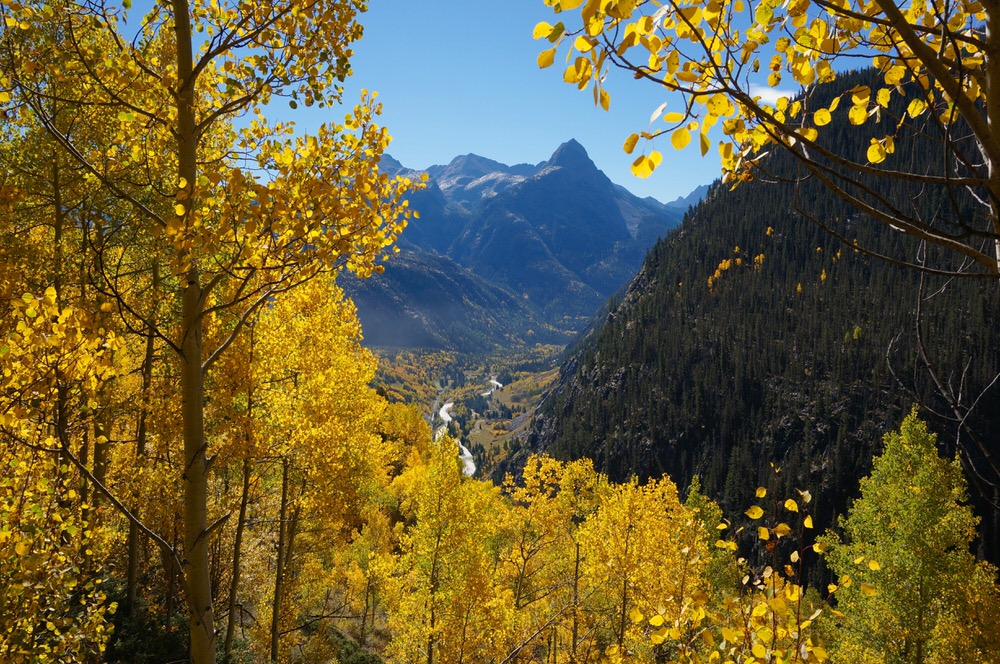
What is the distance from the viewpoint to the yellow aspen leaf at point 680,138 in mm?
1617

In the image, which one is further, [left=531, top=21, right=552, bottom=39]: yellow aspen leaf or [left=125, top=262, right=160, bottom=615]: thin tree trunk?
[left=125, top=262, right=160, bottom=615]: thin tree trunk

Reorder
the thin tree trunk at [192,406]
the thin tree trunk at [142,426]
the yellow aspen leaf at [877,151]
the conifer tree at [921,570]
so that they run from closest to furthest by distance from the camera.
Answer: the yellow aspen leaf at [877,151], the thin tree trunk at [192,406], the thin tree trunk at [142,426], the conifer tree at [921,570]

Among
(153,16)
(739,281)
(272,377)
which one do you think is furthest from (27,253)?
(739,281)

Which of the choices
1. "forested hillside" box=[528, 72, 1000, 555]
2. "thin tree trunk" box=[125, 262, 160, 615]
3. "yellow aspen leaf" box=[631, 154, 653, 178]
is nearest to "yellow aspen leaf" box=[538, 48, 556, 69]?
"yellow aspen leaf" box=[631, 154, 653, 178]

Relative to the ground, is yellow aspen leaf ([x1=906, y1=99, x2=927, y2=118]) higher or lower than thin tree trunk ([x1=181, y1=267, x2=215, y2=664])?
higher

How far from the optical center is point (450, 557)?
14.1 m

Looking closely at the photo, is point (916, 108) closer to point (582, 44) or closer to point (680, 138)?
point (680, 138)

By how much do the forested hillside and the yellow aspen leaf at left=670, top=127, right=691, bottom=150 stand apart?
101344 mm

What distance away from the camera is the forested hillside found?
95.6 metres

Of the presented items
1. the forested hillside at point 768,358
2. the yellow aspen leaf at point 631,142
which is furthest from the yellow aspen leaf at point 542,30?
the forested hillside at point 768,358

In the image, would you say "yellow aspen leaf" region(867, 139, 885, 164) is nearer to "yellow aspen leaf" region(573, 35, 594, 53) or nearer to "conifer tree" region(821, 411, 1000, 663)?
"yellow aspen leaf" region(573, 35, 594, 53)

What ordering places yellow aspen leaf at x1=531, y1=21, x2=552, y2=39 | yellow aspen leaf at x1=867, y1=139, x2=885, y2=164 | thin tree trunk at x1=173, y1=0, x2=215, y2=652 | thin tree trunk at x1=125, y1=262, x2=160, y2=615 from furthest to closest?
1. thin tree trunk at x1=125, y1=262, x2=160, y2=615
2. thin tree trunk at x1=173, y1=0, x2=215, y2=652
3. yellow aspen leaf at x1=867, y1=139, x2=885, y2=164
4. yellow aspen leaf at x1=531, y1=21, x2=552, y2=39

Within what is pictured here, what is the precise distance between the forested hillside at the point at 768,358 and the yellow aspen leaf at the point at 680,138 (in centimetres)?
10134

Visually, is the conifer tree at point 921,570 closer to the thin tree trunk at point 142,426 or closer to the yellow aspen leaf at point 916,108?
the yellow aspen leaf at point 916,108
